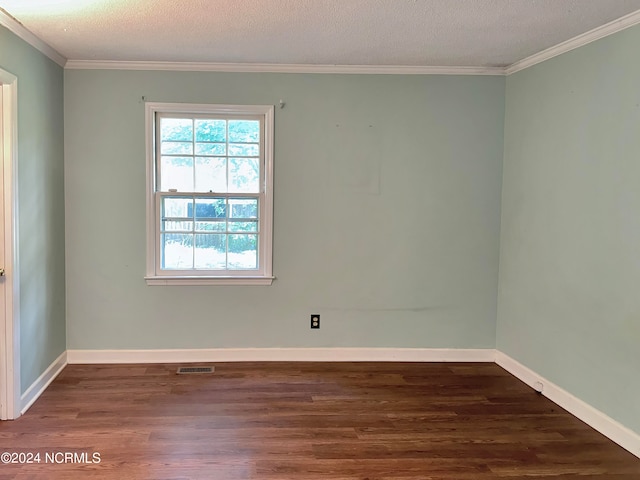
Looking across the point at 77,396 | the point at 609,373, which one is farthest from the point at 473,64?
the point at 77,396

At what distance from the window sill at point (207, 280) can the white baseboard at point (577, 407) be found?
6.54 ft

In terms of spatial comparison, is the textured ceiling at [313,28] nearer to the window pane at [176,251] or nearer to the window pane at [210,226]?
the window pane at [210,226]

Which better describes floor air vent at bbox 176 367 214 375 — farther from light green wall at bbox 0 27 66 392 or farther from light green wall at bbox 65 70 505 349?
light green wall at bbox 0 27 66 392

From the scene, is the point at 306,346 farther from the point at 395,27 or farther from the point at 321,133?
the point at 395,27

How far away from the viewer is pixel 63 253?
3.64 metres

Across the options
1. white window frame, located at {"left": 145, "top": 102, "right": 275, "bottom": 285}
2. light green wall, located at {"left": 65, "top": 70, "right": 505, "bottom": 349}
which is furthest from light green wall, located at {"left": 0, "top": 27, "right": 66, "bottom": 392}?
white window frame, located at {"left": 145, "top": 102, "right": 275, "bottom": 285}

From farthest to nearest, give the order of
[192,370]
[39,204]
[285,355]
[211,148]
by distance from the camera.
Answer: [285,355]
[211,148]
[192,370]
[39,204]

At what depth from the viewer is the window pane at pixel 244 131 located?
3764 mm

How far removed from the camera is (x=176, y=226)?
3789 millimetres

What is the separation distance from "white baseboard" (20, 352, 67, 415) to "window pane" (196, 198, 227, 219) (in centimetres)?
148

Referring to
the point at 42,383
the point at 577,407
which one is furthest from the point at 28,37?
the point at 577,407

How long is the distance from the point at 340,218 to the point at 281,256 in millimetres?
557

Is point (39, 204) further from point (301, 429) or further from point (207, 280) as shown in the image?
point (301, 429)

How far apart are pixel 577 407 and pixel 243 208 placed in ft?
8.82
